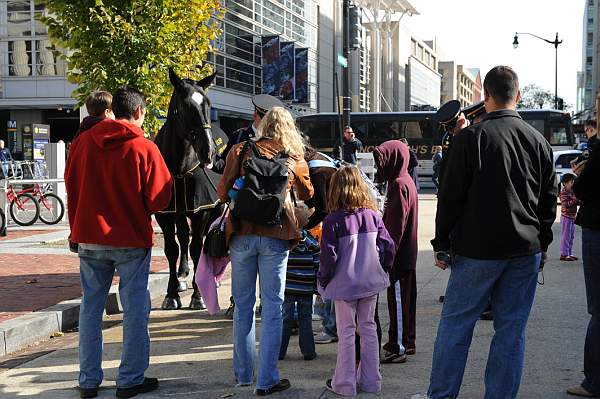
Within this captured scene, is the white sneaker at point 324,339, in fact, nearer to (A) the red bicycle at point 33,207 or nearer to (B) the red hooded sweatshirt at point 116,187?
Result: (B) the red hooded sweatshirt at point 116,187

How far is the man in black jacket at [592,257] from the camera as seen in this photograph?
15.1 feet

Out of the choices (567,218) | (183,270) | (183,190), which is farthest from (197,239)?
(567,218)

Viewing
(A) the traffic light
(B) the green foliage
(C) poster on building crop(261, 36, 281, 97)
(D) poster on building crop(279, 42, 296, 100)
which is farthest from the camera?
(D) poster on building crop(279, 42, 296, 100)

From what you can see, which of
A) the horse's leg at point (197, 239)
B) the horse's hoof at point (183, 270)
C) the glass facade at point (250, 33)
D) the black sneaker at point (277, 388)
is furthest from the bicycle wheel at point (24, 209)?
the glass facade at point (250, 33)

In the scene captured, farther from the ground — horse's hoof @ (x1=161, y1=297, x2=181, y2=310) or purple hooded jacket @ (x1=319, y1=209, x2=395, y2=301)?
purple hooded jacket @ (x1=319, y1=209, x2=395, y2=301)

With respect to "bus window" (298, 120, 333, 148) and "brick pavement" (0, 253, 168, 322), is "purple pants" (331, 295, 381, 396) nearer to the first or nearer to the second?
"brick pavement" (0, 253, 168, 322)

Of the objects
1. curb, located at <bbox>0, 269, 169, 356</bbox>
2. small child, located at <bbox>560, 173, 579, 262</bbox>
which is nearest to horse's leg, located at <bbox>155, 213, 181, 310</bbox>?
curb, located at <bbox>0, 269, 169, 356</bbox>

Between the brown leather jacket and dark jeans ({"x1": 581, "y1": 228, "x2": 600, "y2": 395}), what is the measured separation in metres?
1.99

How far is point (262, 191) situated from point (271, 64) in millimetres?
48445

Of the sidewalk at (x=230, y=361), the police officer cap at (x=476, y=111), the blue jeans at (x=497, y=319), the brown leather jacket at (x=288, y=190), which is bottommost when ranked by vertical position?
the sidewalk at (x=230, y=361)

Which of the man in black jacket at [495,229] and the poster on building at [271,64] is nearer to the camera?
the man in black jacket at [495,229]

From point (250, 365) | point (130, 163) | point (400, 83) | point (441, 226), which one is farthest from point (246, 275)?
point (400, 83)

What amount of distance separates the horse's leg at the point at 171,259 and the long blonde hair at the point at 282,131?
10.1 feet

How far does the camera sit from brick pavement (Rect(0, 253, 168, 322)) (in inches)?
292
